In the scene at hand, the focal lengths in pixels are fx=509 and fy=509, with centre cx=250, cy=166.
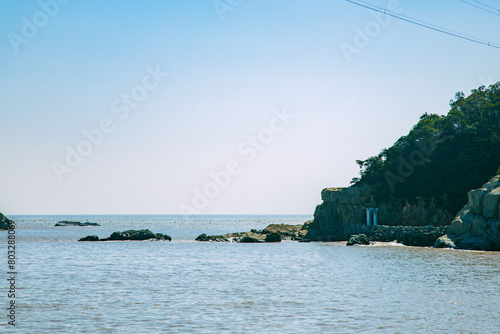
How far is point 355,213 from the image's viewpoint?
78.6 meters

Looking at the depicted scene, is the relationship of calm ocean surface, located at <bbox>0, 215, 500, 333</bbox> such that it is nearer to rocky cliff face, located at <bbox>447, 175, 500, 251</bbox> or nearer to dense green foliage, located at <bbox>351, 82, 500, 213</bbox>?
rocky cliff face, located at <bbox>447, 175, 500, 251</bbox>

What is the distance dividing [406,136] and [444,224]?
55.1ft

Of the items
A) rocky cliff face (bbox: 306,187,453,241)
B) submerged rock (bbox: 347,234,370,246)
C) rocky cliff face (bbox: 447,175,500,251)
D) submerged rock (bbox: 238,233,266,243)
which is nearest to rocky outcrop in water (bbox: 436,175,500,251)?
rocky cliff face (bbox: 447,175,500,251)

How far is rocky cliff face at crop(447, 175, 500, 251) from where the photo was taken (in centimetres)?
5394

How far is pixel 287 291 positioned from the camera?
2783cm

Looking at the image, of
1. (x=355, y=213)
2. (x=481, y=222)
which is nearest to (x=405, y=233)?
(x=355, y=213)

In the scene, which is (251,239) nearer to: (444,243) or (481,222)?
(444,243)

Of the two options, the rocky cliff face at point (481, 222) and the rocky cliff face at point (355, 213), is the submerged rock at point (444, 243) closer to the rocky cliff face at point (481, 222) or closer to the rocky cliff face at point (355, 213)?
the rocky cliff face at point (481, 222)

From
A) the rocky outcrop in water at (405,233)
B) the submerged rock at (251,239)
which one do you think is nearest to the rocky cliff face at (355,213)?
the rocky outcrop in water at (405,233)

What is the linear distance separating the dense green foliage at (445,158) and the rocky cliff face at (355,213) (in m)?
1.57

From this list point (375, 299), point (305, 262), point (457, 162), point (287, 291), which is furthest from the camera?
point (457, 162)

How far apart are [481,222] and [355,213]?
2511 centimetres

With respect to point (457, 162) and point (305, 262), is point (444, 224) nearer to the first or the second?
point (457, 162)

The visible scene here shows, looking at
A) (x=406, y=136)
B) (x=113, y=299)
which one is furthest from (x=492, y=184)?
(x=113, y=299)
